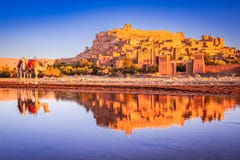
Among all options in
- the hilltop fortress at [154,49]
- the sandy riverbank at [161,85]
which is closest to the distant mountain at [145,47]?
the hilltop fortress at [154,49]

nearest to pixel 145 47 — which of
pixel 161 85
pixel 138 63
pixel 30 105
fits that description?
pixel 138 63

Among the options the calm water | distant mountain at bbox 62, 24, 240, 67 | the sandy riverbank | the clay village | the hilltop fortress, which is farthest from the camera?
distant mountain at bbox 62, 24, 240, 67

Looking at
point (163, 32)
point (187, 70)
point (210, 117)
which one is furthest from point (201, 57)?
point (163, 32)

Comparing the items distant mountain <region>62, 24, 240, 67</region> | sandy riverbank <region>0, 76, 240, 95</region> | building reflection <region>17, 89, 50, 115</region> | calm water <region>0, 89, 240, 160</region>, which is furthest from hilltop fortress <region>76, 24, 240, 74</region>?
calm water <region>0, 89, 240, 160</region>

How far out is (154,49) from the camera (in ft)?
292

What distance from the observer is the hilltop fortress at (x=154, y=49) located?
4969 centimetres

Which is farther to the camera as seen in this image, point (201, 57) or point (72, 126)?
point (201, 57)

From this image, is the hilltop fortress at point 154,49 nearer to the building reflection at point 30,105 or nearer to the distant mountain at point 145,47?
the distant mountain at point 145,47

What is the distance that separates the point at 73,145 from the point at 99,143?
0.49m

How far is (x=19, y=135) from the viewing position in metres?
7.11

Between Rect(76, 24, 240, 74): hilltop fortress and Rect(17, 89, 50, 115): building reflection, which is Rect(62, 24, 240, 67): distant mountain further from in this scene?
Rect(17, 89, 50, 115): building reflection

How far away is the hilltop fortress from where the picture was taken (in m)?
49.7

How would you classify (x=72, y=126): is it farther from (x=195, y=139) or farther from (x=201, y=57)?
(x=201, y=57)

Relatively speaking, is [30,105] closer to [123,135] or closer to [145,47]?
[123,135]
